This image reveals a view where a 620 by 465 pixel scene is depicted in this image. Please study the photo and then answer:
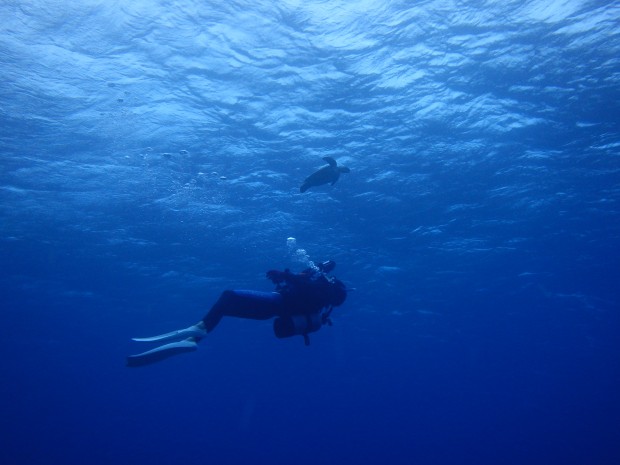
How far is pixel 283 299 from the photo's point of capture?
289 inches

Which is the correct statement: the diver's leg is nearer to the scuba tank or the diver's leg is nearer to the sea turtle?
the scuba tank

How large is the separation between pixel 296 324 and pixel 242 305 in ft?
3.25

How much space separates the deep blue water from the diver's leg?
743 cm

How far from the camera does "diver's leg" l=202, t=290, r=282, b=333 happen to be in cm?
718

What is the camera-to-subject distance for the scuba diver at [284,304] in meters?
7.19

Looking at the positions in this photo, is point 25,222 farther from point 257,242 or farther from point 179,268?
point 257,242

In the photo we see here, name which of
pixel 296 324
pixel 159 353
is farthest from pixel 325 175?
pixel 159 353

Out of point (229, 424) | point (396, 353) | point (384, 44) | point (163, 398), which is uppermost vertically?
point (384, 44)

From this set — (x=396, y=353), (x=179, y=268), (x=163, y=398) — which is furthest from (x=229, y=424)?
(x=179, y=268)

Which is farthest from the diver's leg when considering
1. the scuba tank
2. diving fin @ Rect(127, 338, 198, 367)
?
diving fin @ Rect(127, 338, 198, 367)

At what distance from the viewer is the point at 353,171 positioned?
17.4 metres

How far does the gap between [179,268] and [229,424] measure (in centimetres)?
10468

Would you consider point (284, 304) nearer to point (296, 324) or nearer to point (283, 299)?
point (283, 299)

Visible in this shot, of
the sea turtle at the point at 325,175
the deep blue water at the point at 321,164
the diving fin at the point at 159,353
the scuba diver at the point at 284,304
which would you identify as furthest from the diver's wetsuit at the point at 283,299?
the deep blue water at the point at 321,164
